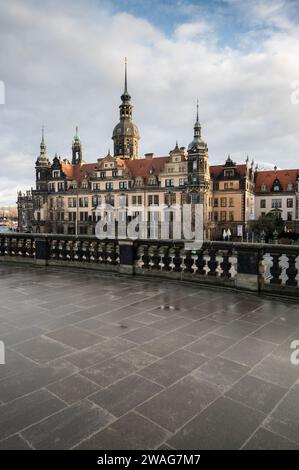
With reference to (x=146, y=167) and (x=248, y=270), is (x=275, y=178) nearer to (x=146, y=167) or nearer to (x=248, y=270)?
(x=146, y=167)

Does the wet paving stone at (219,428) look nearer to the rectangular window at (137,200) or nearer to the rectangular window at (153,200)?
the rectangular window at (153,200)

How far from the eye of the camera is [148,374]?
338 cm

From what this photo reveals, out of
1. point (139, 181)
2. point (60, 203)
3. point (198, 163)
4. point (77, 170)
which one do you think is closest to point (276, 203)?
point (198, 163)

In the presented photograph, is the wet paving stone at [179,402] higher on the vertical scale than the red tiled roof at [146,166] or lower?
lower

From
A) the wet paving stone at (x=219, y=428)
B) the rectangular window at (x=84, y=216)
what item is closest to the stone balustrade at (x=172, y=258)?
the wet paving stone at (x=219, y=428)

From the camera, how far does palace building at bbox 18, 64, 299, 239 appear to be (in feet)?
177

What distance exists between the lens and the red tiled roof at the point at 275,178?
6131cm

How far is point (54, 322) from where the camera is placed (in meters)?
4.93

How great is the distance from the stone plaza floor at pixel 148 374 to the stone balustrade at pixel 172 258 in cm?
82

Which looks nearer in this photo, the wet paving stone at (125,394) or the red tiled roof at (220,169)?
the wet paving stone at (125,394)

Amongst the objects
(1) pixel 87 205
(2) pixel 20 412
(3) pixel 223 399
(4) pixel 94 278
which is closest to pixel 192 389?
(3) pixel 223 399

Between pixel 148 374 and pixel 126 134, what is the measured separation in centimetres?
7304
